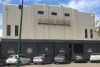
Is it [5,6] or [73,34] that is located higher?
[5,6]

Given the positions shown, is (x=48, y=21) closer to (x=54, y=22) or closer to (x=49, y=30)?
(x=54, y=22)

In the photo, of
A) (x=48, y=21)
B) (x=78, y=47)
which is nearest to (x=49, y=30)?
(x=48, y=21)

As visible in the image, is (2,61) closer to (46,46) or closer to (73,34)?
(46,46)

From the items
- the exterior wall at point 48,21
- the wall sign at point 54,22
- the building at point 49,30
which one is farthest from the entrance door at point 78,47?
the wall sign at point 54,22

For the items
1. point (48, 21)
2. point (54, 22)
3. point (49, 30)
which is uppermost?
point (48, 21)

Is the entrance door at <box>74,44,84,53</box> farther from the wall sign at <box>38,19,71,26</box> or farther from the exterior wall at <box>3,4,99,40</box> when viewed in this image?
the wall sign at <box>38,19,71,26</box>

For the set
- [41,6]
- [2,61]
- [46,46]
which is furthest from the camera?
[41,6]

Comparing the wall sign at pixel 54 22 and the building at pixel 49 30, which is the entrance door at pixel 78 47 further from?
the wall sign at pixel 54 22

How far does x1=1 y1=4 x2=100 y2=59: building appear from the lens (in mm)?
62000

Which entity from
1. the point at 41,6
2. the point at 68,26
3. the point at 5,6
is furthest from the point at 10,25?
the point at 68,26

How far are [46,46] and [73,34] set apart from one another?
9760 millimetres

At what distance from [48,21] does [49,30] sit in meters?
1.93

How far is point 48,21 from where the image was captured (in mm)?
68125

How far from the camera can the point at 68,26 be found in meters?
70.3
